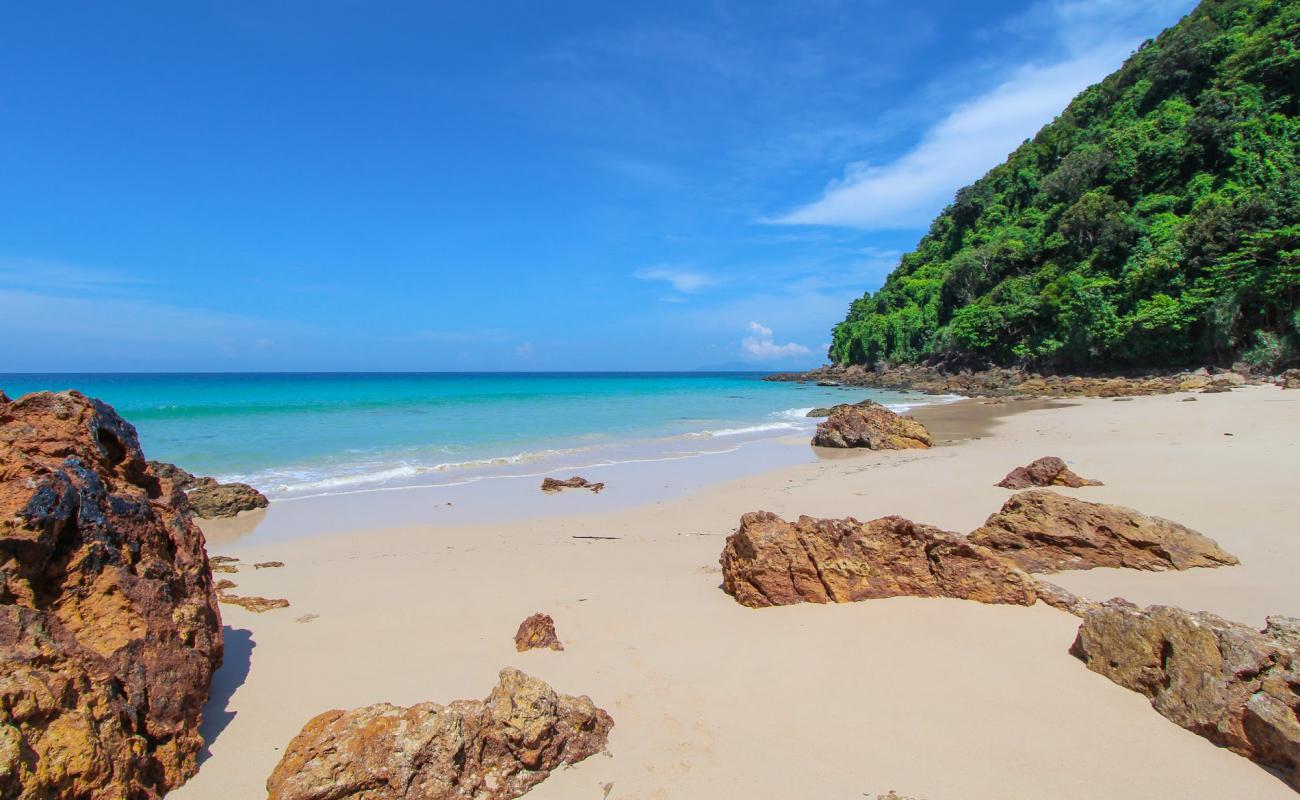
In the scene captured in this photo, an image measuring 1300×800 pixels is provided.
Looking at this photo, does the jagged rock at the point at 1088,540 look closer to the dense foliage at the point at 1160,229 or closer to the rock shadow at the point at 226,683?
the rock shadow at the point at 226,683

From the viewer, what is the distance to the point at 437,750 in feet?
8.91

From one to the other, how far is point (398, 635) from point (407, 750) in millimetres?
2230

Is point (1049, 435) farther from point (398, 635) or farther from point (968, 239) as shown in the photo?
point (968, 239)

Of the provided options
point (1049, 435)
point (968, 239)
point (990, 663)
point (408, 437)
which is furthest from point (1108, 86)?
point (990, 663)

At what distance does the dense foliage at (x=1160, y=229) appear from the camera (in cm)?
2866

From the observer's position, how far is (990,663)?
3.85 m

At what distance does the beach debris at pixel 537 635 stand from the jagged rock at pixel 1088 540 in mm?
3896

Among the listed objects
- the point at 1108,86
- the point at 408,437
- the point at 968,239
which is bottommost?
the point at 408,437

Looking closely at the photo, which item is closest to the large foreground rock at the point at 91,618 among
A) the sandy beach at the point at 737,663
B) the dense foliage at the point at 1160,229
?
the sandy beach at the point at 737,663

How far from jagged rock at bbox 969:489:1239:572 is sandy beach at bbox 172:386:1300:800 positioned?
7.2 inches

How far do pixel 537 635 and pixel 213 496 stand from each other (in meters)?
8.83

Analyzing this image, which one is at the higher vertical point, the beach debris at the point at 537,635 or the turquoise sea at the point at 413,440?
the beach debris at the point at 537,635

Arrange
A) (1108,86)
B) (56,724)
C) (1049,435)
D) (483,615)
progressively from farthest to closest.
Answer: (1108,86) < (1049,435) < (483,615) < (56,724)

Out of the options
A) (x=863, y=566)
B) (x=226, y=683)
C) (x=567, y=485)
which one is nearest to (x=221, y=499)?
(x=567, y=485)
